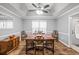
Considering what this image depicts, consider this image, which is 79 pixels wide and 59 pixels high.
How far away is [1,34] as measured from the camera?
2713mm

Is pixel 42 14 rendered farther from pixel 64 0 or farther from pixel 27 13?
pixel 64 0

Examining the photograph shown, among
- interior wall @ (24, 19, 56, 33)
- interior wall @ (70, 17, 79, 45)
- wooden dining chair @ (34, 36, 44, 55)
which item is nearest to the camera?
wooden dining chair @ (34, 36, 44, 55)

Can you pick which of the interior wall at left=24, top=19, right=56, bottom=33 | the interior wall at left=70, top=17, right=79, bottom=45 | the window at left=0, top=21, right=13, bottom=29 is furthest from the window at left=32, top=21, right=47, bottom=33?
the interior wall at left=70, top=17, right=79, bottom=45

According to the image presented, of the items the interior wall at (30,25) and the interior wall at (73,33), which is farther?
the interior wall at (73,33)

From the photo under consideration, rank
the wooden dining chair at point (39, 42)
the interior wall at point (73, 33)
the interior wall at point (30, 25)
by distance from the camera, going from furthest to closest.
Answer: the interior wall at point (73, 33) → the interior wall at point (30, 25) → the wooden dining chair at point (39, 42)

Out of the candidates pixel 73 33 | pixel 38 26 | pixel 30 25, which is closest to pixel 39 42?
pixel 30 25

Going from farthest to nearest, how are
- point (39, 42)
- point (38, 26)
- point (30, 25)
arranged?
1. point (38, 26)
2. point (30, 25)
3. point (39, 42)

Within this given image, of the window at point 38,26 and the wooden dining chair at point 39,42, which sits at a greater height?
the window at point 38,26

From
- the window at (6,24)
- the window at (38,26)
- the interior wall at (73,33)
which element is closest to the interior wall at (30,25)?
the window at (38,26)

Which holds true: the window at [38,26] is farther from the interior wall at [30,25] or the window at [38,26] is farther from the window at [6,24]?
the window at [6,24]

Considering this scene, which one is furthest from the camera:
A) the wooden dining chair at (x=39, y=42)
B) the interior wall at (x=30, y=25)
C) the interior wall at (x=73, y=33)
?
the interior wall at (x=73, y=33)

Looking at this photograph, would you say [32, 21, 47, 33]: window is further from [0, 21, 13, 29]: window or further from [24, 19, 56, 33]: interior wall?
[0, 21, 13, 29]: window

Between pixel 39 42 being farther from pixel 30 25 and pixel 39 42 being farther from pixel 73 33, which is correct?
pixel 73 33

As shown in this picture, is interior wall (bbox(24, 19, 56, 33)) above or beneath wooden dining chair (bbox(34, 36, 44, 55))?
above
